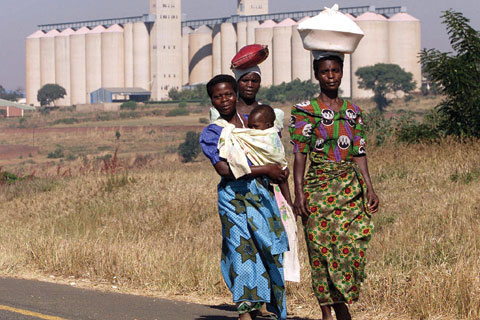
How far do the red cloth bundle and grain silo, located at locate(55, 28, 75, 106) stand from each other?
139631 millimetres

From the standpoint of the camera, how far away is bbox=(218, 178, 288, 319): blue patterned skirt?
5578mm

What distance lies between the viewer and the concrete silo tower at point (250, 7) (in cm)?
13838

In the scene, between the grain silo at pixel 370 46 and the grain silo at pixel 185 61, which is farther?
the grain silo at pixel 185 61

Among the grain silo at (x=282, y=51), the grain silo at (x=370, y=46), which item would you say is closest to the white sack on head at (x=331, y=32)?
the grain silo at (x=370, y=46)

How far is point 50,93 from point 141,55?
1737 centimetres

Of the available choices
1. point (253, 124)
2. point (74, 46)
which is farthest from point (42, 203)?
point (74, 46)

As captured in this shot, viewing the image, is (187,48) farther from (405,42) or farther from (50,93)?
(405,42)

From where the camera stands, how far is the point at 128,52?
443 ft

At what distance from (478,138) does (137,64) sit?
11993cm

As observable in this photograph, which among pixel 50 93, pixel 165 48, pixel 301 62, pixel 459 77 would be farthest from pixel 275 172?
pixel 50 93

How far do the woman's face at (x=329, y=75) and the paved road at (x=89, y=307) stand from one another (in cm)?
189

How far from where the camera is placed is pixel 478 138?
54.7ft

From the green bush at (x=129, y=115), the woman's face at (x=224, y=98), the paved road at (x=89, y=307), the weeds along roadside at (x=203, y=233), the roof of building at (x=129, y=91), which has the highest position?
the roof of building at (x=129, y=91)

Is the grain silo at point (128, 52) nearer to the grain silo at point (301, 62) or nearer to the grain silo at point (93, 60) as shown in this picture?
the grain silo at point (93, 60)
